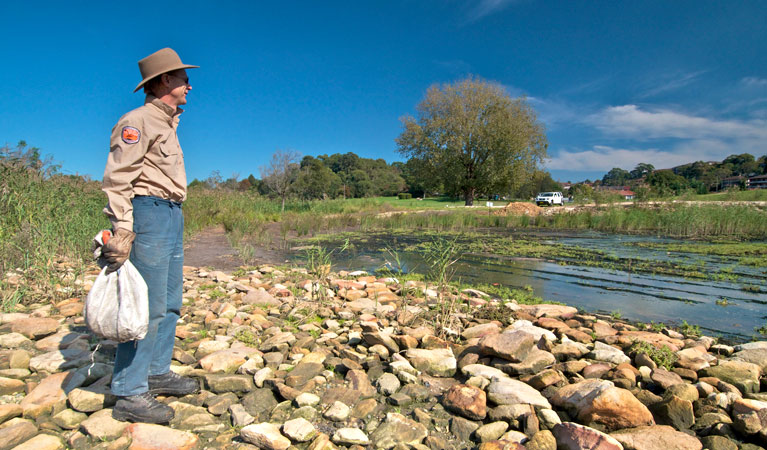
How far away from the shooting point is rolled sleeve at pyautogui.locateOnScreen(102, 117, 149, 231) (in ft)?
6.30

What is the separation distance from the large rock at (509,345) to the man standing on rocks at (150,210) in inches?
77.9

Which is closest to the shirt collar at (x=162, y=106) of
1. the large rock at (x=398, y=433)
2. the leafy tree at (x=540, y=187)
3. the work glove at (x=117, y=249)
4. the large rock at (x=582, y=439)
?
the work glove at (x=117, y=249)

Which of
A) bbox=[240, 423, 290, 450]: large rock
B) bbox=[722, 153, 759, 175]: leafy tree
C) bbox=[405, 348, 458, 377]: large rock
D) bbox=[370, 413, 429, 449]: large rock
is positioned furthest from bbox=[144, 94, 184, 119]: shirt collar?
bbox=[722, 153, 759, 175]: leafy tree

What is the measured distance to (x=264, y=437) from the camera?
189 cm

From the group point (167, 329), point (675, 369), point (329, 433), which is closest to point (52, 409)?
point (167, 329)

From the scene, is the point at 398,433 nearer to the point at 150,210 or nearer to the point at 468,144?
the point at 150,210

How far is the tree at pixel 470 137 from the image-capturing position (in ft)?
93.2

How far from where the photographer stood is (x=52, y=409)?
213 centimetres

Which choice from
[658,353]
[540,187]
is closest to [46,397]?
[658,353]

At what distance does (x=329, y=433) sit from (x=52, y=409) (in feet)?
4.96

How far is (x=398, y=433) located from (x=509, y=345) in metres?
1.11

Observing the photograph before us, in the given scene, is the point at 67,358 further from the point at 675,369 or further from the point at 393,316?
the point at 675,369

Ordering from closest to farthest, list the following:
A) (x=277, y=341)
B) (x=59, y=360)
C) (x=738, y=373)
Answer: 1. (x=738, y=373)
2. (x=59, y=360)
3. (x=277, y=341)

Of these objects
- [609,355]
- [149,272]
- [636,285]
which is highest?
[149,272]
